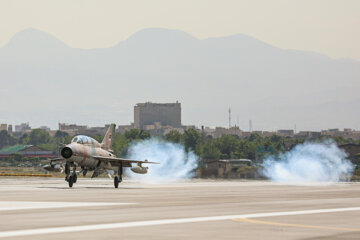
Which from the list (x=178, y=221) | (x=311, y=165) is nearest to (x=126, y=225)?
(x=178, y=221)

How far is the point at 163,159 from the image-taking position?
103 meters

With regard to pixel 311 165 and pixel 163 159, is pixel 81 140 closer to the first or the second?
pixel 163 159

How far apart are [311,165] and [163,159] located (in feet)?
63.0

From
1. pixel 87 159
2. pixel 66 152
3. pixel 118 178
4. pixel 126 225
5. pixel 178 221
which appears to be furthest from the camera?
pixel 118 178

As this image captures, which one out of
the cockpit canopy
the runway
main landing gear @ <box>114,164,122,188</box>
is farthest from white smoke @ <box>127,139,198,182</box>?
the runway

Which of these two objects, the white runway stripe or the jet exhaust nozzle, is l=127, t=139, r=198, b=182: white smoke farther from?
the white runway stripe

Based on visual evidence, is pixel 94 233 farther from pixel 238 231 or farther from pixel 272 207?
pixel 272 207

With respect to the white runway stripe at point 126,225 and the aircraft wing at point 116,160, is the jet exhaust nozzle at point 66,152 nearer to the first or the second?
the aircraft wing at point 116,160

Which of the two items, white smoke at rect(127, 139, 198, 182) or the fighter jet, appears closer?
the fighter jet

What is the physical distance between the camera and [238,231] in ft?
68.3

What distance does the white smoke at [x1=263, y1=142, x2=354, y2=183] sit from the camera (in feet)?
311

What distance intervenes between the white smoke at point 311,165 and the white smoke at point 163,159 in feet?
35.8

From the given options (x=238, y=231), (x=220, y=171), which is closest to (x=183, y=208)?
(x=238, y=231)

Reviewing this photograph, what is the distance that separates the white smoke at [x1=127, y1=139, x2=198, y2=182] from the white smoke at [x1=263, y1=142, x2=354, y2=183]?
35.8 ft
